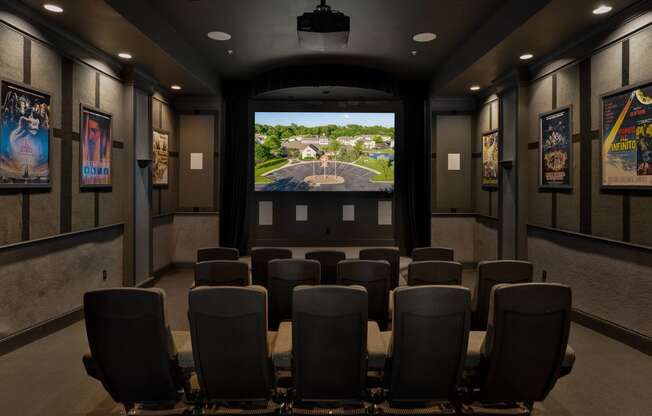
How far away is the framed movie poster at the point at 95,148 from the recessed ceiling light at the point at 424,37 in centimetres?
426

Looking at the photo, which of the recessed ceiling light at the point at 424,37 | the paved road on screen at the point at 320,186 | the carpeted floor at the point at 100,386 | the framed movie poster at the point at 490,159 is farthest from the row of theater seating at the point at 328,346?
the paved road on screen at the point at 320,186

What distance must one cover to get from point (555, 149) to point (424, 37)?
228 cm

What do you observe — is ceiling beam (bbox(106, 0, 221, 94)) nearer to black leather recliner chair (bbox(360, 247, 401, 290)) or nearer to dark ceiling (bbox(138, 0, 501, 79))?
dark ceiling (bbox(138, 0, 501, 79))

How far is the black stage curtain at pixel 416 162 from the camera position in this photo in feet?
26.9

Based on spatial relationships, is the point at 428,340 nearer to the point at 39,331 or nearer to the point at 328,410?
the point at 328,410

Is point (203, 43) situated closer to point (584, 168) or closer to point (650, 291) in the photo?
point (584, 168)

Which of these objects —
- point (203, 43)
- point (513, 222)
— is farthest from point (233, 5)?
point (513, 222)

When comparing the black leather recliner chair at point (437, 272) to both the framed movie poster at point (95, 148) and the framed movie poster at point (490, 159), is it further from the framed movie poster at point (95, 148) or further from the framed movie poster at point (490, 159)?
the framed movie poster at point (95, 148)

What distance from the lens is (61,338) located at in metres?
4.36

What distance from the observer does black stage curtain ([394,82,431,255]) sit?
8.20 meters

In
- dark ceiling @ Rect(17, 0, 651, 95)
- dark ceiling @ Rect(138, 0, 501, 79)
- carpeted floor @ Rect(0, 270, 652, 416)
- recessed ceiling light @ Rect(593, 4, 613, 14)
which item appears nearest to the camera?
carpeted floor @ Rect(0, 270, 652, 416)

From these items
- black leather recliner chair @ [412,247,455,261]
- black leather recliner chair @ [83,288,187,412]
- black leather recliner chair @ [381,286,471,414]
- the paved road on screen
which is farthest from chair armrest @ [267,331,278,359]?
the paved road on screen

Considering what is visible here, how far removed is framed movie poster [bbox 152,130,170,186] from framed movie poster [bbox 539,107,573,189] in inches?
232

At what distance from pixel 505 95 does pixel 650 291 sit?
373 centimetres
